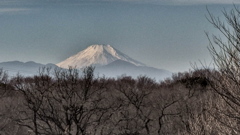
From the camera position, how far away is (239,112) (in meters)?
15.1

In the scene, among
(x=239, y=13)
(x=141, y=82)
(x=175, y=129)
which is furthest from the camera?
(x=141, y=82)

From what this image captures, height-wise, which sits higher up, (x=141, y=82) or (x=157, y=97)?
(x=141, y=82)

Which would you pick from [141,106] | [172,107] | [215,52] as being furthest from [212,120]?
[141,106]

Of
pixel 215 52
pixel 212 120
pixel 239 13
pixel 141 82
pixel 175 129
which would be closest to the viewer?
pixel 239 13

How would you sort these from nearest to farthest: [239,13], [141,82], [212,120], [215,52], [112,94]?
[239,13]
[215,52]
[212,120]
[112,94]
[141,82]

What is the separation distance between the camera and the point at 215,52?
14281 mm

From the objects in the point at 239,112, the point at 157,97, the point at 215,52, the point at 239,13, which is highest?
the point at 157,97

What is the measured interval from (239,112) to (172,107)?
42629 millimetres

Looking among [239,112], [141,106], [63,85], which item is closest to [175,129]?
[141,106]

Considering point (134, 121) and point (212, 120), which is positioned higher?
point (134, 121)

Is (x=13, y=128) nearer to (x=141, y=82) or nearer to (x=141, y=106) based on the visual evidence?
(x=141, y=106)

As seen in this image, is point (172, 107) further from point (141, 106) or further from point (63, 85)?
point (63, 85)

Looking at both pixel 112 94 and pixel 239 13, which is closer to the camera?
pixel 239 13

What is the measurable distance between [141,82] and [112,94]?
1802 centimetres
